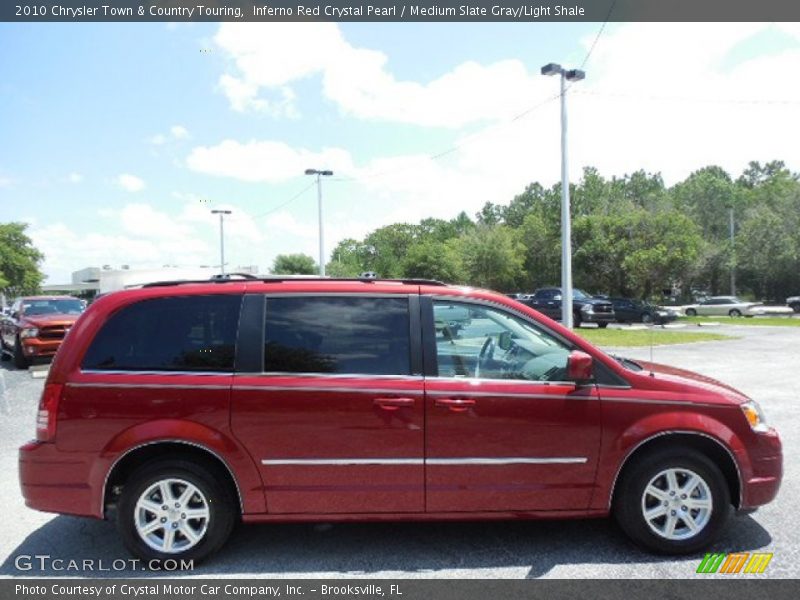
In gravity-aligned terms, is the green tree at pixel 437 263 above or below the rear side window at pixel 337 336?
above

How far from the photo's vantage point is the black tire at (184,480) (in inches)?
153

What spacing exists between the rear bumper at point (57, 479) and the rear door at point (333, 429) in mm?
1045

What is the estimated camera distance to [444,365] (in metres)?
4.06

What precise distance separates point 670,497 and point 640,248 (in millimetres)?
47236

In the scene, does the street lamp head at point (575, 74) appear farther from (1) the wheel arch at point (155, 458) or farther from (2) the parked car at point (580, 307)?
(1) the wheel arch at point (155, 458)

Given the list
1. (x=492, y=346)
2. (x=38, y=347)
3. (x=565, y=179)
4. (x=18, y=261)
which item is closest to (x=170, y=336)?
(x=492, y=346)

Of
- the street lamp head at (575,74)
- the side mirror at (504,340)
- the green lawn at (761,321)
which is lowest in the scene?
the green lawn at (761,321)

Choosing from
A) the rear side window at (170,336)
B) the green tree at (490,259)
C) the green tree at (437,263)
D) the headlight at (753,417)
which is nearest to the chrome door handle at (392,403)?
the rear side window at (170,336)

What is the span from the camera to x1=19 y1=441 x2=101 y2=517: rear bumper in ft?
12.8

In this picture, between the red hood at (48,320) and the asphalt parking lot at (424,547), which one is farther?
the red hood at (48,320)

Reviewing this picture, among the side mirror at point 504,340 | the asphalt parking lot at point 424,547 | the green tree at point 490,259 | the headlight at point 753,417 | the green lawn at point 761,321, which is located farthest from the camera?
the green tree at point 490,259
